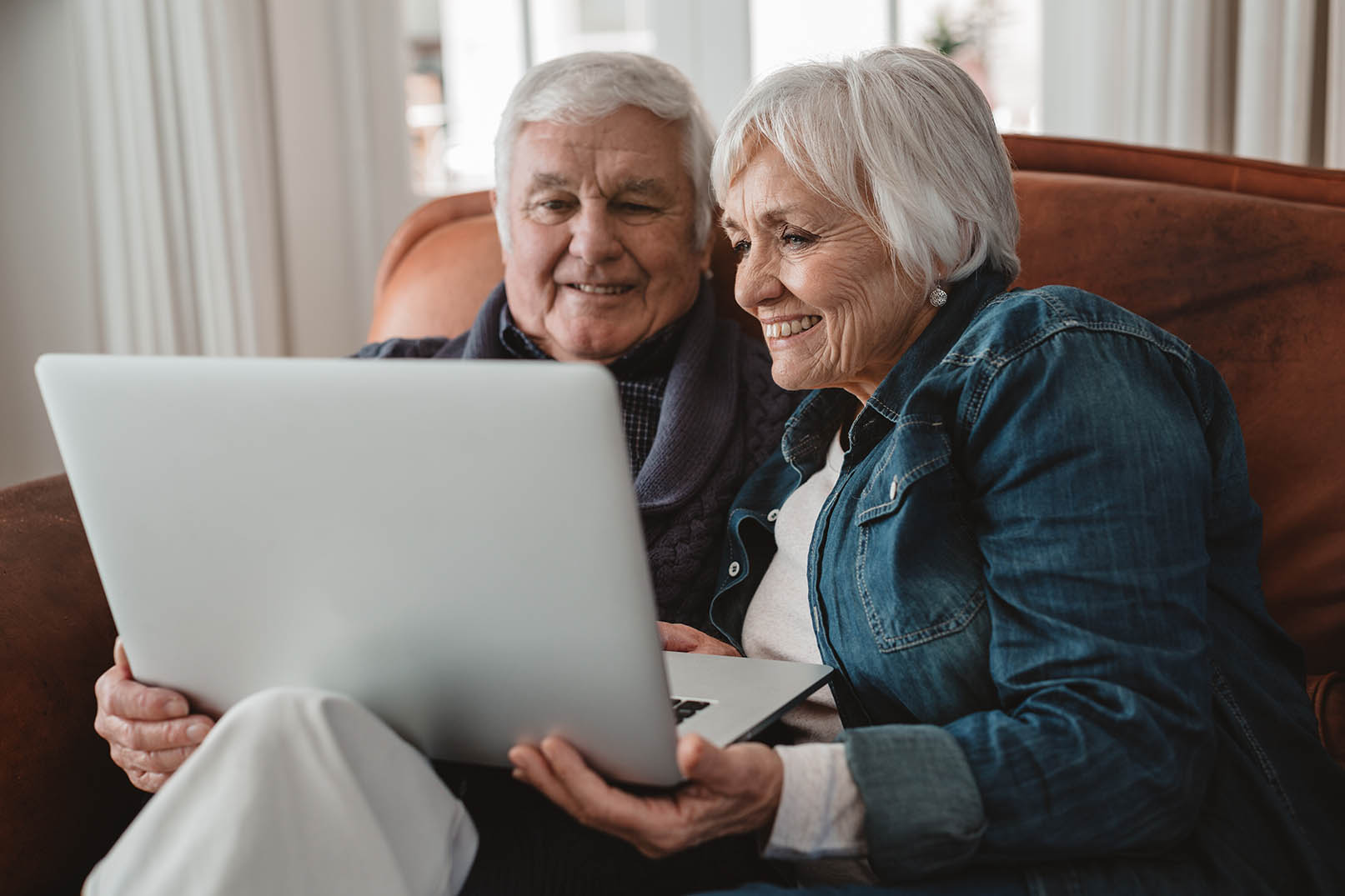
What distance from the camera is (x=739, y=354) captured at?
1522 millimetres

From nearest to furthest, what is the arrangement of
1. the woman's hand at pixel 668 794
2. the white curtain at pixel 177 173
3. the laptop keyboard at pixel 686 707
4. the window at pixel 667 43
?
the woman's hand at pixel 668 794 < the laptop keyboard at pixel 686 707 < the white curtain at pixel 177 173 < the window at pixel 667 43

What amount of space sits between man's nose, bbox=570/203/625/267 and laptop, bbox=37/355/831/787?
78 cm

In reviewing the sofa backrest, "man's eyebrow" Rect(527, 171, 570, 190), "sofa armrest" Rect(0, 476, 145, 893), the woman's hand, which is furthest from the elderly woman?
"sofa armrest" Rect(0, 476, 145, 893)

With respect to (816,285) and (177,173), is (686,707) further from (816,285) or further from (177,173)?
(177,173)

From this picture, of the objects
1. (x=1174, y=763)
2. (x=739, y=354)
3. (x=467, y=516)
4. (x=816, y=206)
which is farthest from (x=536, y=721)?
(x=739, y=354)

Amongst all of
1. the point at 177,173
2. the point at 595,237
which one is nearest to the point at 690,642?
the point at 595,237

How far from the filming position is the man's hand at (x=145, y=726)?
91 centimetres

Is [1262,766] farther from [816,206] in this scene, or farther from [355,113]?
[355,113]

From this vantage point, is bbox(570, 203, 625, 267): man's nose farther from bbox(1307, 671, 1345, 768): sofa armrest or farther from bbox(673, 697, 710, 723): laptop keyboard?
bbox(1307, 671, 1345, 768): sofa armrest

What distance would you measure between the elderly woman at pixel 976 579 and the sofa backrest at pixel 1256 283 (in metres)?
0.26

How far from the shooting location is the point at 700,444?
1.39 metres

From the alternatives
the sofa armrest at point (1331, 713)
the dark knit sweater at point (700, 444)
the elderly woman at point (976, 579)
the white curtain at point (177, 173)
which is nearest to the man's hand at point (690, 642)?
the elderly woman at point (976, 579)

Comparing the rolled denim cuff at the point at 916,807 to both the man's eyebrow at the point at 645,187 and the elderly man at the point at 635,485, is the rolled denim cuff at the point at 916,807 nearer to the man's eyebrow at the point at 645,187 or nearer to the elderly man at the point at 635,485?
the elderly man at the point at 635,485

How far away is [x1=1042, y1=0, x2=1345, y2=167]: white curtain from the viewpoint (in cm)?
185
